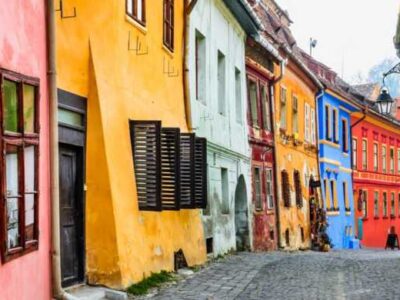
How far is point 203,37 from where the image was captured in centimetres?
1698

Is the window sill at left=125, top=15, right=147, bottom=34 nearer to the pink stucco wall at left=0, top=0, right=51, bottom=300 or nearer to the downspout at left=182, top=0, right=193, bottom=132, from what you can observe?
the pink stucco wall at left=0, top=0, right=51, bottom=300

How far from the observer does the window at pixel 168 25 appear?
13609 millimetres

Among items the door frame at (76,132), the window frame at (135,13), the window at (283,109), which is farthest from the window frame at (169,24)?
the window at (283,109)

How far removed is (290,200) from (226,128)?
27.6 ft

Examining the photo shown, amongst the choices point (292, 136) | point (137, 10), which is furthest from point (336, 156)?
point (137, 10)

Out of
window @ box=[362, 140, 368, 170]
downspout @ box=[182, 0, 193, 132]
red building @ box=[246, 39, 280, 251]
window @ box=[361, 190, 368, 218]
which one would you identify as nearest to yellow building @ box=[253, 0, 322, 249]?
red building @ box=[246, 39, 280, 251]

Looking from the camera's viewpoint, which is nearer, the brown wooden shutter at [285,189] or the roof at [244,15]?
the roof at [244,15]

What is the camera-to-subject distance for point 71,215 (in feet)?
32.4

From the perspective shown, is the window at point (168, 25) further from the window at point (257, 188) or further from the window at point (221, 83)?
the window at point (257, 188)

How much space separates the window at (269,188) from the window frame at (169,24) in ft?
34.6

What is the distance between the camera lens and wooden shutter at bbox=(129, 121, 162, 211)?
Result: 37.0 feet

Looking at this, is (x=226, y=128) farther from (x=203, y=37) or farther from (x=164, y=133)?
(x=164, y=133)

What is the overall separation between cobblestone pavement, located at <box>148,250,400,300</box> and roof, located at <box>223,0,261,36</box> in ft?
19.4

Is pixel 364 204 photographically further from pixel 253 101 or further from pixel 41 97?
pixel 41 97
